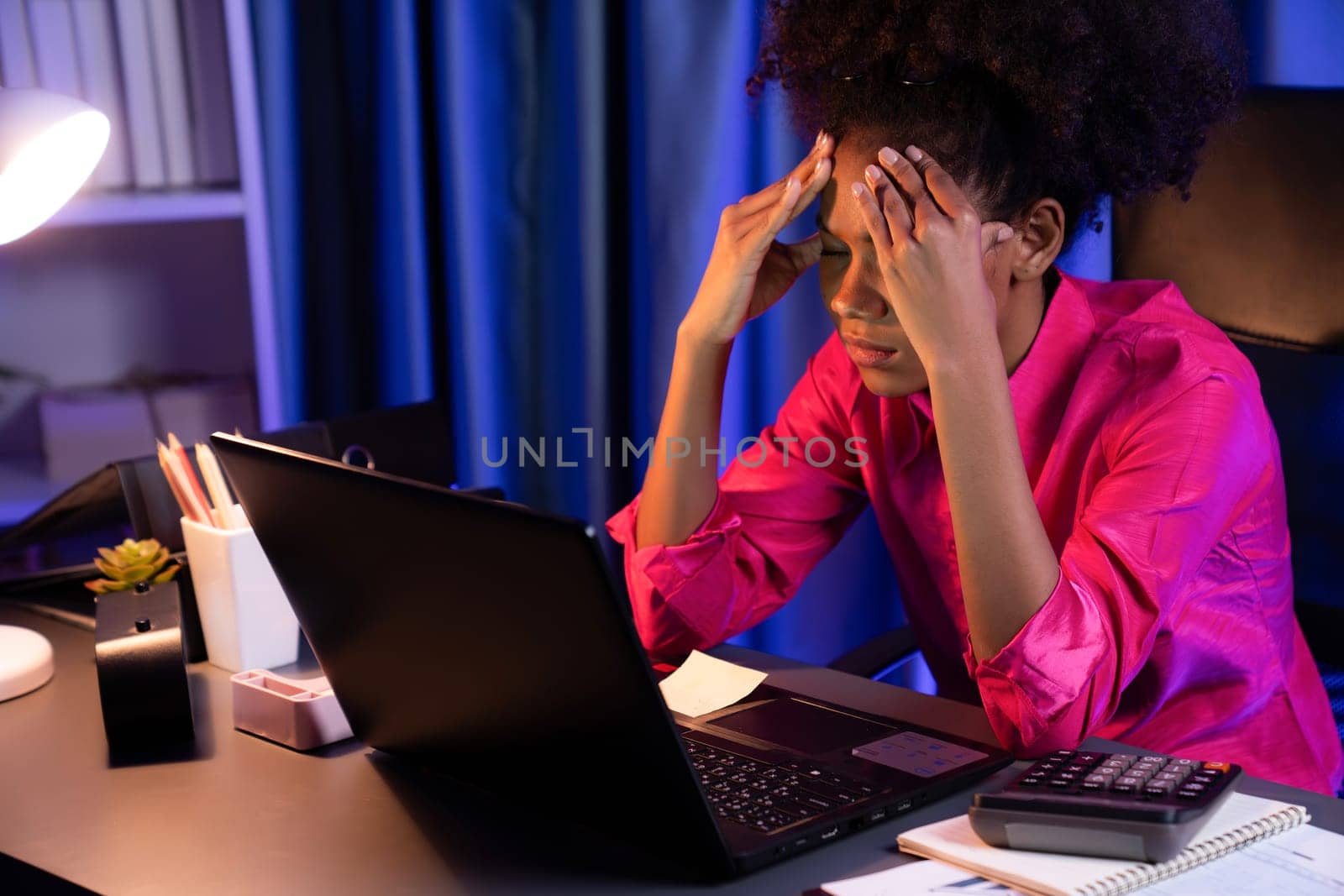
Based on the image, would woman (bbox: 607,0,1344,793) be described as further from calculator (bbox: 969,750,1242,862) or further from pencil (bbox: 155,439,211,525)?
pencil (bbox: 155,439,211,525)

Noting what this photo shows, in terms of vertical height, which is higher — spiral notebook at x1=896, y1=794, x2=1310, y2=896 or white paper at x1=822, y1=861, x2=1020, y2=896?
spiral notebook at x1=896, y1=794, x2=1310, y2=896

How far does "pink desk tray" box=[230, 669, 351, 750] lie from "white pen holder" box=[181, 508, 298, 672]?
0.11 meters

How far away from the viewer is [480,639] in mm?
764

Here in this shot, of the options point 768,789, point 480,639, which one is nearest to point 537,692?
point 480,639

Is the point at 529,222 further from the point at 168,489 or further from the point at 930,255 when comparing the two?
the point at 930,255

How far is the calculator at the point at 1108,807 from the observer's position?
0.72 m

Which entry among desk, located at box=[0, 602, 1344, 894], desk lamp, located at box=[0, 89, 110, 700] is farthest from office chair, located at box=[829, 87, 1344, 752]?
desk lamp, located at box=[0, 89, 110, 700]

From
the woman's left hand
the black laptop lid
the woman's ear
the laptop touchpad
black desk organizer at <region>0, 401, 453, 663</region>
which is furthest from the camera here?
black desk organizer at <region>0, 401, 453, 663</region>

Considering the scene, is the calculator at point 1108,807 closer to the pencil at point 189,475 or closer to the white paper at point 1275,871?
the white paper at point 1275,871

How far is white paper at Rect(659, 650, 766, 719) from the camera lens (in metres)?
1.00

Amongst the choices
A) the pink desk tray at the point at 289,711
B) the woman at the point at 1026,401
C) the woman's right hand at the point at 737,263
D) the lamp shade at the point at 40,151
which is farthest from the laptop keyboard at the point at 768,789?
the lamp shade at the point at 40,151

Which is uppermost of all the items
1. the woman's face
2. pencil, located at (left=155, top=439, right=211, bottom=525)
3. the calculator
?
the woman's face

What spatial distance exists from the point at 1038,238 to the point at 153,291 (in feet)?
4.42

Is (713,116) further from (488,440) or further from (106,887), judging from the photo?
(106,887)
